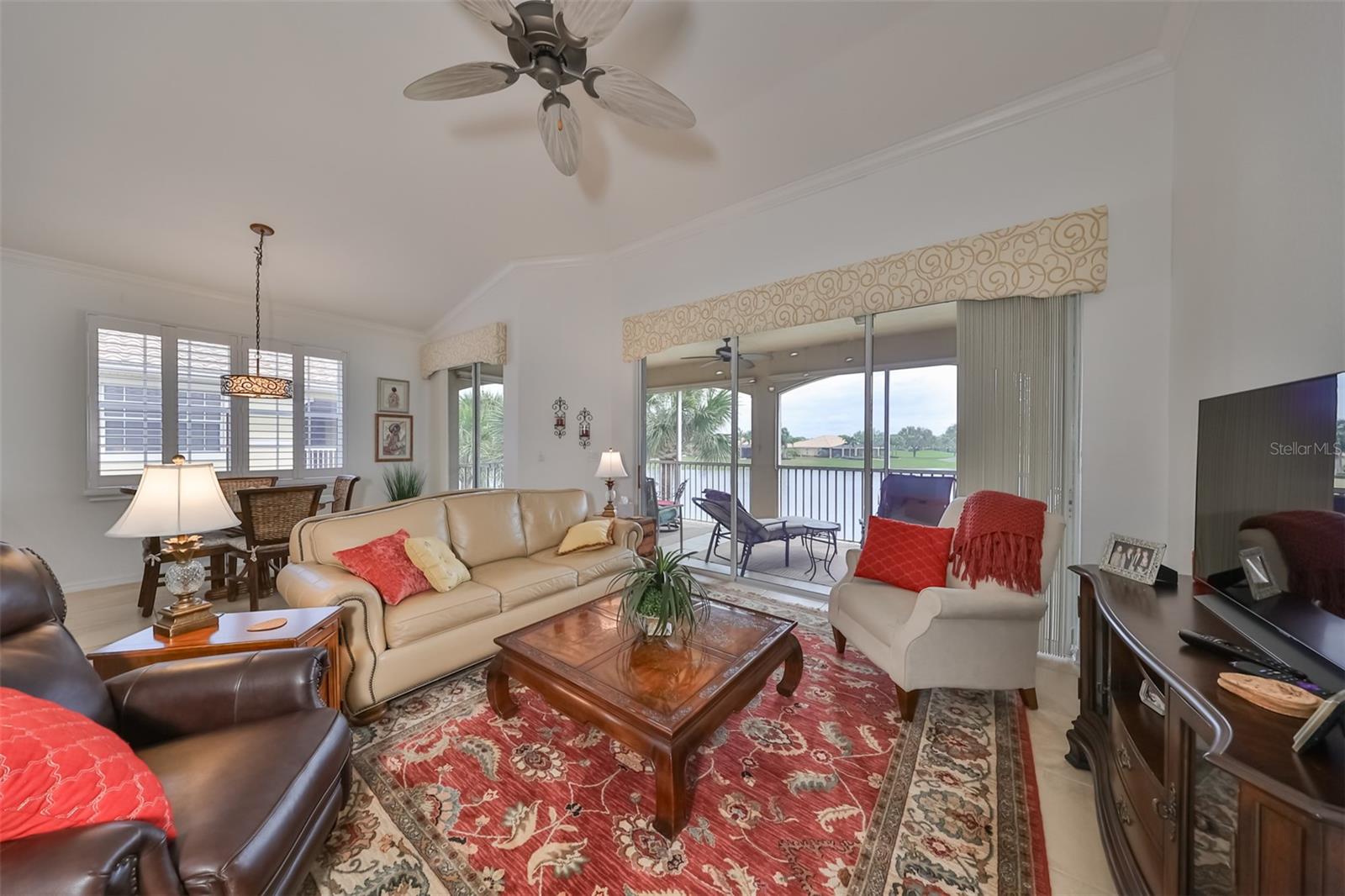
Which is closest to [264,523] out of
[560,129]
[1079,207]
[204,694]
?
[204,694]

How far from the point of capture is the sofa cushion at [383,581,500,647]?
2150mm

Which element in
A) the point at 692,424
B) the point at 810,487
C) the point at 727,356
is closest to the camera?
the point at 810,487

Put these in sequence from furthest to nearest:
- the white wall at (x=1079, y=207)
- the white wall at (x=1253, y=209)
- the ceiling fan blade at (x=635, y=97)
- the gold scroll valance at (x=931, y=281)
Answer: the gold scroll valance at (x=931, y=281) < the white wall at (x=1079, y=207) < the ceiling fan blade at (x=635, y=97) < the white wall at (x=1253, y=209)

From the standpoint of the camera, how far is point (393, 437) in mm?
5879

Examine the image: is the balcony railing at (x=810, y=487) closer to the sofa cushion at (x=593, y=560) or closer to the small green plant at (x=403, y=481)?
the sofa cushion at (x=593, y=560)

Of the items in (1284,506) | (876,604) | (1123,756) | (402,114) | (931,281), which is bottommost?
(1123,756)

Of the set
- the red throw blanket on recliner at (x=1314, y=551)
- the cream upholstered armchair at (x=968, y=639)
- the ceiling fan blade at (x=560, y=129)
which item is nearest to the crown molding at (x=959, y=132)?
the ceiling fan blade at (x=560, y=129)

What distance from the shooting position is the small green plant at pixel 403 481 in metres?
5.50

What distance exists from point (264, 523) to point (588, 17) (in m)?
3.81

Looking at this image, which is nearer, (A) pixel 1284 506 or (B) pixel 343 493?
(A) pixel 1284 506

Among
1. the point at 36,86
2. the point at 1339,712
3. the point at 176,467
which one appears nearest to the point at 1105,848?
the point at 1339,712

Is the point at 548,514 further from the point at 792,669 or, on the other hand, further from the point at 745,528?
the point at 792,669

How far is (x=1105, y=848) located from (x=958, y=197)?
Result: 3.25m

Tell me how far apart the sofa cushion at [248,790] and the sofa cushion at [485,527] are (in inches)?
60.9
